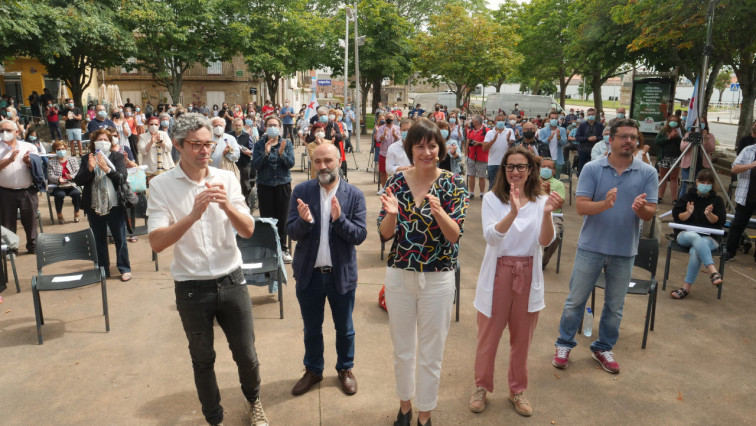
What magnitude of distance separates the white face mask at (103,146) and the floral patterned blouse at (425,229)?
5.08 m

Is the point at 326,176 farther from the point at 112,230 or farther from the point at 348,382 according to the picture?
the point at 112,230

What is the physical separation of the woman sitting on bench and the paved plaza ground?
31cm

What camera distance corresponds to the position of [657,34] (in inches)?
533

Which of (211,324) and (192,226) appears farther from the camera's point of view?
(211,324)

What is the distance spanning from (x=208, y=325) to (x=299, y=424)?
1.07 meters

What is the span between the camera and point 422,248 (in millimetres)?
3303

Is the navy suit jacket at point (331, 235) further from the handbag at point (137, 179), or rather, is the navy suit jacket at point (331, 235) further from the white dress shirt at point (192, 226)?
the handbag at point (137, 179)

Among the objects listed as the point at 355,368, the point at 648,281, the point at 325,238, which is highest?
the point at 325,238

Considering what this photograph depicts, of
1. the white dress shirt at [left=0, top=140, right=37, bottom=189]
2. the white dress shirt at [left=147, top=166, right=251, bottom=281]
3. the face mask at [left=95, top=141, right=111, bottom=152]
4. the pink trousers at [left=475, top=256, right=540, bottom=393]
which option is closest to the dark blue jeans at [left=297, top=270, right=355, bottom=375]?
the white dress shirt at [left=147, top=166, right=251, bottom=281]

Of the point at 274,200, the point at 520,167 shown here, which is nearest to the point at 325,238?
the point at 520,167

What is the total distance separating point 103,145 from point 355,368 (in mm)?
4638

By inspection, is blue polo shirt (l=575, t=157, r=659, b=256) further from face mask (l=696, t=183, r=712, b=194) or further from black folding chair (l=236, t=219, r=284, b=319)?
black folding chair (l=236, t=219, r=284, b=319)

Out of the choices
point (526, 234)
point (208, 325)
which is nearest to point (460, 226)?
point (526, 234)

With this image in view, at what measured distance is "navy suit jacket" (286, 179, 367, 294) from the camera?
3.84m
